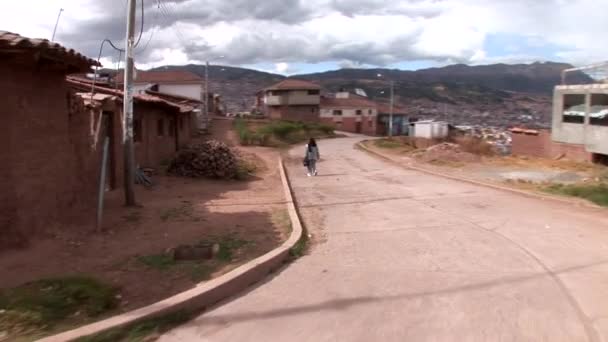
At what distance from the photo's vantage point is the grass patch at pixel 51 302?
513 cm

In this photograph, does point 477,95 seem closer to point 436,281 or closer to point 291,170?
point 291,170

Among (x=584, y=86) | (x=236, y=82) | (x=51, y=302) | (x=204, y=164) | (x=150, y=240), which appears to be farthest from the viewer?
(x=236, y=82)

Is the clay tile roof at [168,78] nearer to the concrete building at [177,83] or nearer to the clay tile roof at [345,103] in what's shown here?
the concrete building at [177,83]

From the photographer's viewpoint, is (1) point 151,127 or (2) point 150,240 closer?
(2) point 150,240

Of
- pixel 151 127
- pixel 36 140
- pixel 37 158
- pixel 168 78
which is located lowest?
pixel 37 158

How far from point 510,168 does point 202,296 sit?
19.9 metres

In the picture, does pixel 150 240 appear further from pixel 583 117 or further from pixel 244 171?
pixel 583 117

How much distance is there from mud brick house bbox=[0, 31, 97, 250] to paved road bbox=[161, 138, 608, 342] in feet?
10.9

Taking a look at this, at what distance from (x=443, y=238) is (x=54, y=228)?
232 inches

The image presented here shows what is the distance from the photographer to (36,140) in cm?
827

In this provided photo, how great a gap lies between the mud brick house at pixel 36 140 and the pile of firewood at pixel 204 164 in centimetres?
927

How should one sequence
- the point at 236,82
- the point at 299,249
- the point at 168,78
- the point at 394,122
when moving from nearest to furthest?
1. the point at 299,249
2. the point at 168,78
3. the point at 394,122
4. the point at 236,82

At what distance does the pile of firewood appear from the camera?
19567mm

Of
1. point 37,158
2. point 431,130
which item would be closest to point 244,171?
point 37,158
